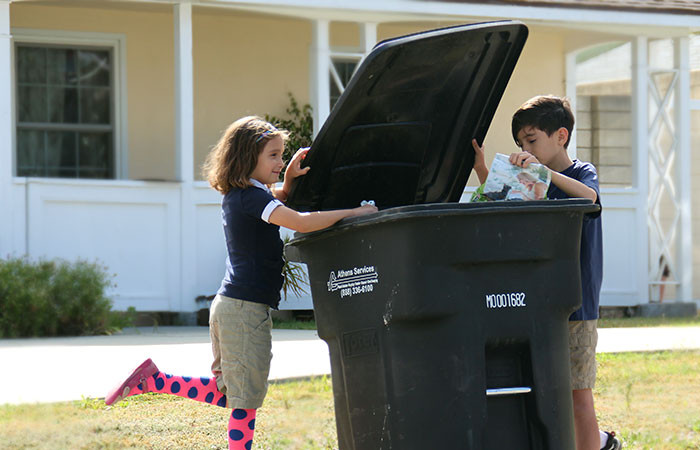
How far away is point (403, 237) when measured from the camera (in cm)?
349

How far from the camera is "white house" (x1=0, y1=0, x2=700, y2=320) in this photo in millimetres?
10742

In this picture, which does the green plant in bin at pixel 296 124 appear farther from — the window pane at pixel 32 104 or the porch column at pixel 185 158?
the window pane at pixel 32 104

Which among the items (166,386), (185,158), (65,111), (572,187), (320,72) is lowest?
(166,386)

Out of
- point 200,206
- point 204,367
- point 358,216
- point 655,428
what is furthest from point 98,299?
point 358,216

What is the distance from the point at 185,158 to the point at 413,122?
22.6 ft

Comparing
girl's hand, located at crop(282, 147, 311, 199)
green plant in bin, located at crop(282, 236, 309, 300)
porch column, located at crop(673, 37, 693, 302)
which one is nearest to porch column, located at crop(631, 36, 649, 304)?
porch column, located at crop(673, 37, 693, 302)

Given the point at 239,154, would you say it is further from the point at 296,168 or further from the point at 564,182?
the point at 564,182

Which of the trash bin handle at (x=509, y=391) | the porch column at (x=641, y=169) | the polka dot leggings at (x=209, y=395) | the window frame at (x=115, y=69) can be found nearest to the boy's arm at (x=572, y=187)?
the trash bin handle at (x=509, y=391)

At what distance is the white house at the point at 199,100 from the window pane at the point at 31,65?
0.5 inches

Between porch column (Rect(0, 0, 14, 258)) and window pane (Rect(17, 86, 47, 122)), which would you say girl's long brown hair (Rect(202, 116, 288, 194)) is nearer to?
porch column (Rect(0, 0, 14, 258))

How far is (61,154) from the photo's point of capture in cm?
1235

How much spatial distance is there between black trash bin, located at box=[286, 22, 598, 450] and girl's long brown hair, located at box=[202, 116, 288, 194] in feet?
1.43

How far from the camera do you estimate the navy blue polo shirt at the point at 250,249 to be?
13.6 ft

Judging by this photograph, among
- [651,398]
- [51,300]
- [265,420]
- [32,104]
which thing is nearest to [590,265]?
[265,420]
